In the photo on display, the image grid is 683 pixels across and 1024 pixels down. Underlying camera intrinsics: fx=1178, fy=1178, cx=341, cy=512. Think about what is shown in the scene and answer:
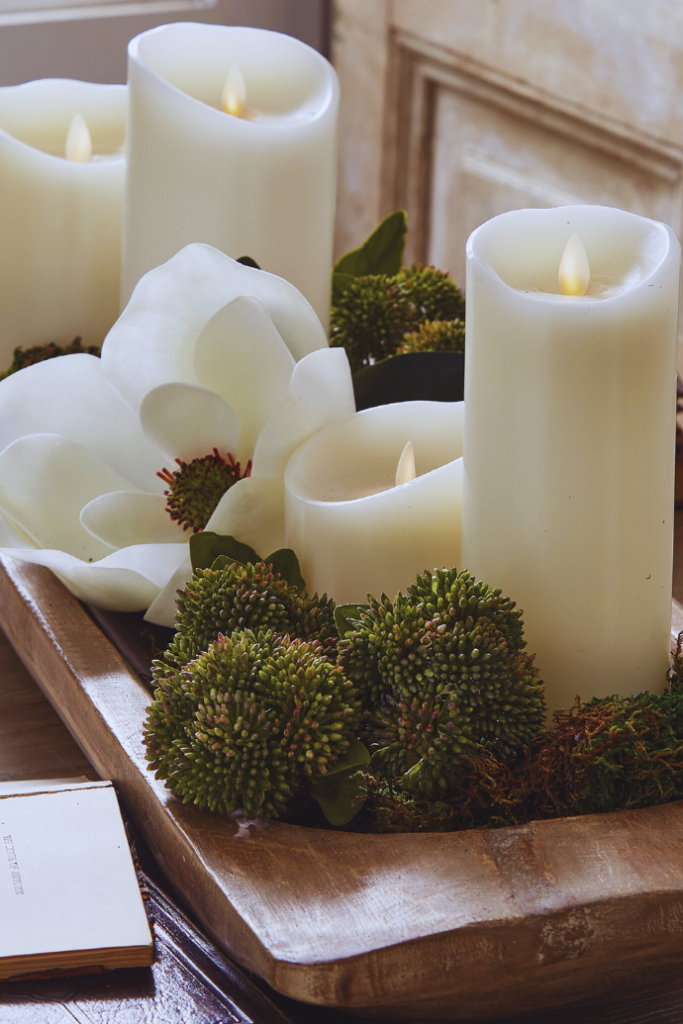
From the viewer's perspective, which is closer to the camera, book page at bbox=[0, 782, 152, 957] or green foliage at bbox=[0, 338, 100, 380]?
book page at bbox=[0, 782, 152, 957]

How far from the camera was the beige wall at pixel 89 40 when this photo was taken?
190 centimetres

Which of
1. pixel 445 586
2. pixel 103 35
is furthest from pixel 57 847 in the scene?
pixel 103 35

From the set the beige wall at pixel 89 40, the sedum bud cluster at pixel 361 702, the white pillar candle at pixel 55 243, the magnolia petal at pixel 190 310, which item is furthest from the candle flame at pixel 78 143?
the beige wall at pixel 89 40

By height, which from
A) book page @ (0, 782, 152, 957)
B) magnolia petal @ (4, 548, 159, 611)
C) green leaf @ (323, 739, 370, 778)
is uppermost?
green leaf @ (323, 739, 370, 778)

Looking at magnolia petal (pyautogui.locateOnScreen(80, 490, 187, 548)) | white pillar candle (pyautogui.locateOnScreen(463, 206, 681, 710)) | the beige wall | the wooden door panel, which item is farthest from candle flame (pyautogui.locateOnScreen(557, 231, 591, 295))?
the beige wall

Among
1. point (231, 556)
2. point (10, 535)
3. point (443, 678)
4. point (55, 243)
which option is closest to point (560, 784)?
point (443, 678)

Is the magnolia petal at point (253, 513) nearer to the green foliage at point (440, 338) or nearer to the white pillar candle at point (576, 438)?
the white pillar candle at point (576, 438)

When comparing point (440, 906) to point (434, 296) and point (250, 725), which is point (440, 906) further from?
point (434, 296)

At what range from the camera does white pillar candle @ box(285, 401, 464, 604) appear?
1.59 ft

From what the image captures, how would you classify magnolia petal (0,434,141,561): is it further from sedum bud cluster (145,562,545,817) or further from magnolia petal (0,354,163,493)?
sedum bud cluster (145,562,545,817)

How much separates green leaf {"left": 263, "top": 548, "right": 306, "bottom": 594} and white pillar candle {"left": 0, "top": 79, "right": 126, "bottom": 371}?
327mm

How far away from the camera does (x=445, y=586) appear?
44 cm

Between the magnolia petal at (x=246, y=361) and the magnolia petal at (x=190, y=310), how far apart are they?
0.02 meters

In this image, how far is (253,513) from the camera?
0.53 metres
